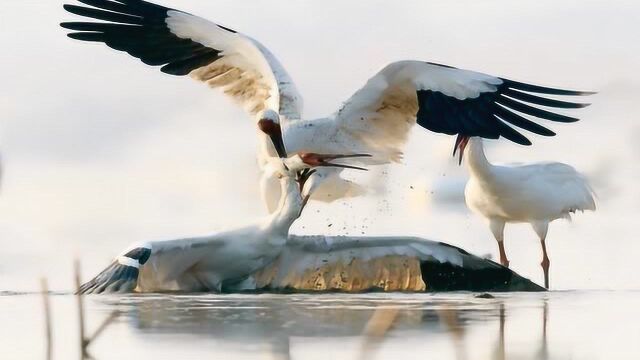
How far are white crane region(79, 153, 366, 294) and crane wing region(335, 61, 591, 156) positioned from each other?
152 cm

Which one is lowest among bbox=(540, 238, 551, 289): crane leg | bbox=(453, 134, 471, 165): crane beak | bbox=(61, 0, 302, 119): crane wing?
bbox=(540, 238, 551, 289): crane leg

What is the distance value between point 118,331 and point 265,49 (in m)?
5.29

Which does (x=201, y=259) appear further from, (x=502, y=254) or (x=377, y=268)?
(x=502, y=254)

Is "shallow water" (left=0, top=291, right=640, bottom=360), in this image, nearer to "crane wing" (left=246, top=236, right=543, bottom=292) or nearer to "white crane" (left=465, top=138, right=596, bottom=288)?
"crane wing" (left=246, top=236, right=543, bottom=292)

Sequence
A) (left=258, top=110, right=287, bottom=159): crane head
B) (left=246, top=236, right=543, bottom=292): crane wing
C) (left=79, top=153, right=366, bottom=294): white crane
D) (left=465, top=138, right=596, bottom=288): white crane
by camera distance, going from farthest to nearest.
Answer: (left=465, top=138, right=596, bottom=288): white crane → (left=258, top=110, right=287, bottom=159): crane head → (left=246, top=236, right=543, bottom=292): crane wing → (left=79, top=153, right=366, bottom=294): white crane

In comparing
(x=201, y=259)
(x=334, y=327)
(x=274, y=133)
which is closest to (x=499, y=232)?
(x=274, y=133)

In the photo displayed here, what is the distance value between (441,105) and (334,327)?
13.1 feet

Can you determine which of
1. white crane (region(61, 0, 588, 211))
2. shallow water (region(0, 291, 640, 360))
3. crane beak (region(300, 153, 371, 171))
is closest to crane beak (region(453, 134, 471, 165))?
white crane (region(61, 0, 588, 211))

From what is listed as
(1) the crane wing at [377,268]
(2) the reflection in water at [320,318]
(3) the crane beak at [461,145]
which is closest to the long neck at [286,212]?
(1) the crane wing at [377,268]

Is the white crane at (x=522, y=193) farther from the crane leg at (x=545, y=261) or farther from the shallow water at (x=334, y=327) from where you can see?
the shallow water at (x=334, y=327)

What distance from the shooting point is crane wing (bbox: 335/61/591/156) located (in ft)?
39.2

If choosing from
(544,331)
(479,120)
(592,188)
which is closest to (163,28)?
(479,120)

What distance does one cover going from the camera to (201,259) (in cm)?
1101

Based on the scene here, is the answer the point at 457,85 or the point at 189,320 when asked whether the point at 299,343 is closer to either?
the point at 189,320
